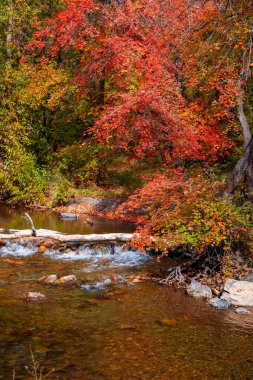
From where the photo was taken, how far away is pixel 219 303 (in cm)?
976

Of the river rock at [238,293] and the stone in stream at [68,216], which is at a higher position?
the stone in stream at [68,216]

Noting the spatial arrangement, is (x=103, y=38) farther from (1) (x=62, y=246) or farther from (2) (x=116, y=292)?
(2) (x=116, y=292)

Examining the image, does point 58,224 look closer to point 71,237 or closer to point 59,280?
point 71,237

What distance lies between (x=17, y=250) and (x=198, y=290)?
21.0 feet

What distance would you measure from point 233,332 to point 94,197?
16.6 metres

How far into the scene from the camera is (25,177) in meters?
23.8

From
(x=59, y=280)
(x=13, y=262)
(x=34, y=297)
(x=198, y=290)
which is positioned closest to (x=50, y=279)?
(x=59, y=280)

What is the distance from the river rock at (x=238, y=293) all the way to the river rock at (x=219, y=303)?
212 mm

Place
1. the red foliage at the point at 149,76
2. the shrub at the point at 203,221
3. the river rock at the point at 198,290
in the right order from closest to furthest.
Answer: the river rock at the point at 198,290, the shrub at the point at 203,221, the red foliage at the point at 149,76

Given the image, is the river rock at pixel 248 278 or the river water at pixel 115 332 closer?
the river water at pixel 115 332

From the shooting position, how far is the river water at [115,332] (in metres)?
6.74

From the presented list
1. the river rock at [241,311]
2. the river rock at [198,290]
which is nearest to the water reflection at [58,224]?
the river rock at [198,290]

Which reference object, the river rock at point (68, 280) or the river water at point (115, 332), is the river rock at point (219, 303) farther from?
the river rock at point (68, 280)

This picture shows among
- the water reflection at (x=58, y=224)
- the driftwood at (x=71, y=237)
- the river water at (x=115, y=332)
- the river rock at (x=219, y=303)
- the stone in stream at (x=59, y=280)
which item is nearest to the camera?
the river water at (x=115, y=332)
